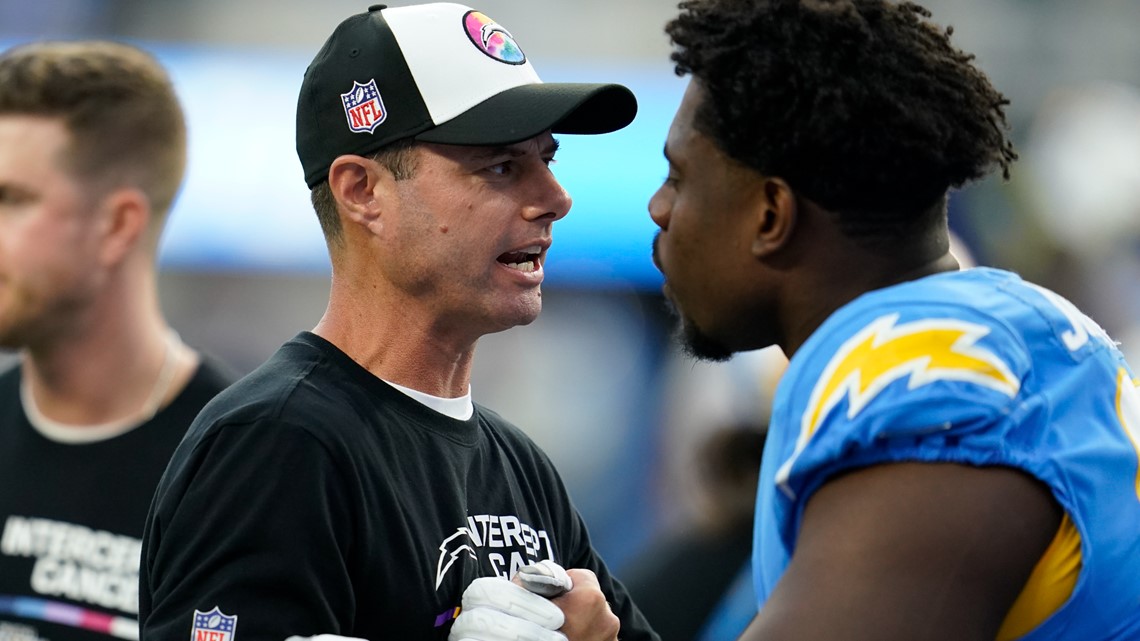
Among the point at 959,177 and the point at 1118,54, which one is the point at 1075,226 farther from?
the point at 959,177

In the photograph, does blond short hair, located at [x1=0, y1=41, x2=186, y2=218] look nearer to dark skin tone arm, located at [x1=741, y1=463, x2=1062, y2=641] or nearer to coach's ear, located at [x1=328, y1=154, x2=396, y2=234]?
coach's ear, located at [x1=328, y1=154, x2=396, y2=234]

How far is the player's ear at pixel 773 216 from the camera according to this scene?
161 cm

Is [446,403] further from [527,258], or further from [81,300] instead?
[81,300]

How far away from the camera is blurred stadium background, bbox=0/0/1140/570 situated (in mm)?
5121

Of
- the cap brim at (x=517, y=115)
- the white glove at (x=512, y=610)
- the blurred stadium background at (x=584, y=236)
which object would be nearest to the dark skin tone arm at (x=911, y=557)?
the white glove at (x=512, y=610)

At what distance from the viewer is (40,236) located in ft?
11.9

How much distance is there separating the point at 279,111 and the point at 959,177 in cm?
405

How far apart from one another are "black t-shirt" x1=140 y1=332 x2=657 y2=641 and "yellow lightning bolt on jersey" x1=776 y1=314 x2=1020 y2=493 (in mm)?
677

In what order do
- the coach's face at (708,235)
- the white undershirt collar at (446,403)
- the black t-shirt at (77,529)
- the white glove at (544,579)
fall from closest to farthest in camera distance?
the coach's face at (708,235)
the white glove at (544,579)
the white undershirt collar at (446,403)
the black t-shirt at (77,529)

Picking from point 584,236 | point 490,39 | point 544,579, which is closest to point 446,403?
point 544,579

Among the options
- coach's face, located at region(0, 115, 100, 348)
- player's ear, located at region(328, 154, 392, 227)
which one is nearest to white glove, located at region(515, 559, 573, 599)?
player's ear, located at region(328, 154, 392, 227)

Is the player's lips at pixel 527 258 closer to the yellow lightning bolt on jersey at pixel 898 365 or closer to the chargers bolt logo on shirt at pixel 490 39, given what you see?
the chargers bolt logo on shirt at pixel 490 39

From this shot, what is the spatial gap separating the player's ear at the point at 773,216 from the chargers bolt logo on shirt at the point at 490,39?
0.84 meters

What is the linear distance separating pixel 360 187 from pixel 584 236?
287 cm
